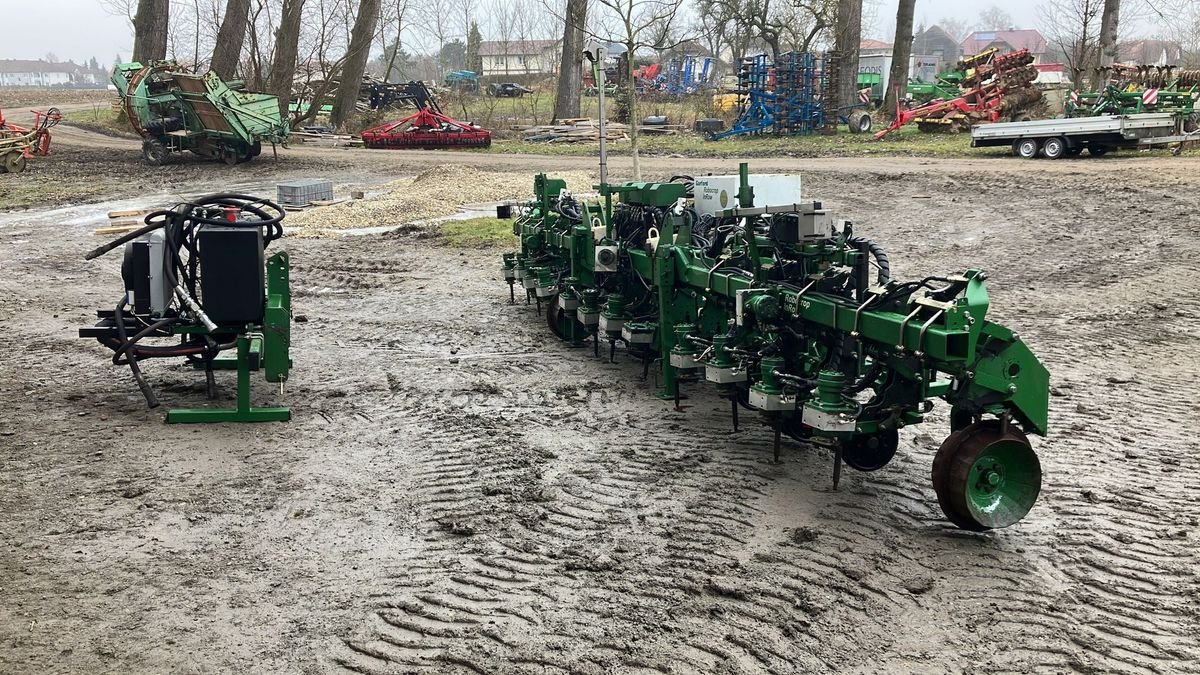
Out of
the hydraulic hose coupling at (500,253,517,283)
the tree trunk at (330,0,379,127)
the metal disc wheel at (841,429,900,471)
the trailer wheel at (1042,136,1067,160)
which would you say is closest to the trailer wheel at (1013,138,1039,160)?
the trailer wheel at (1042,136,1067,160)

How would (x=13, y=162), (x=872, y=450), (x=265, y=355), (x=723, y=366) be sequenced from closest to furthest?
(x=872, y=450), (x=723, y=366), (x=265, y=355), (x=13, y=162)

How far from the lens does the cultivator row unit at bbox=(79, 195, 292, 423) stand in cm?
654

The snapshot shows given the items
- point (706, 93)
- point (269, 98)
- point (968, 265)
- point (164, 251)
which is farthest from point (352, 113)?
point (164, 251)

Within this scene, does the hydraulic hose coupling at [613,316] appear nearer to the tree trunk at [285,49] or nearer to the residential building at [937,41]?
the tree trunk at [285,49]

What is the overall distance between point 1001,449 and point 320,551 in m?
3.00

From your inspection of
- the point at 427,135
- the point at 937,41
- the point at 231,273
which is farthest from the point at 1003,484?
the point at 937,41

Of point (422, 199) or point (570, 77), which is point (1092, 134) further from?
point (570, 77)

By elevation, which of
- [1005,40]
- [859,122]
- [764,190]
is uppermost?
[1005,40]

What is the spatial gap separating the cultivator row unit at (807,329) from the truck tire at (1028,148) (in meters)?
13.6

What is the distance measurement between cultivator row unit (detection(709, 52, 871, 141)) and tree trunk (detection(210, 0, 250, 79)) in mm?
13118

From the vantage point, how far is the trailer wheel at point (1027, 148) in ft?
63.9

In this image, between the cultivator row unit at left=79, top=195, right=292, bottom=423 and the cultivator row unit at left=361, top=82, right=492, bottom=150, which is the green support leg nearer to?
the cultivator row unit at left=79, top=195, right=292, bottom=423

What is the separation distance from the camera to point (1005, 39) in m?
104

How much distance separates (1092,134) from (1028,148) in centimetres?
111
